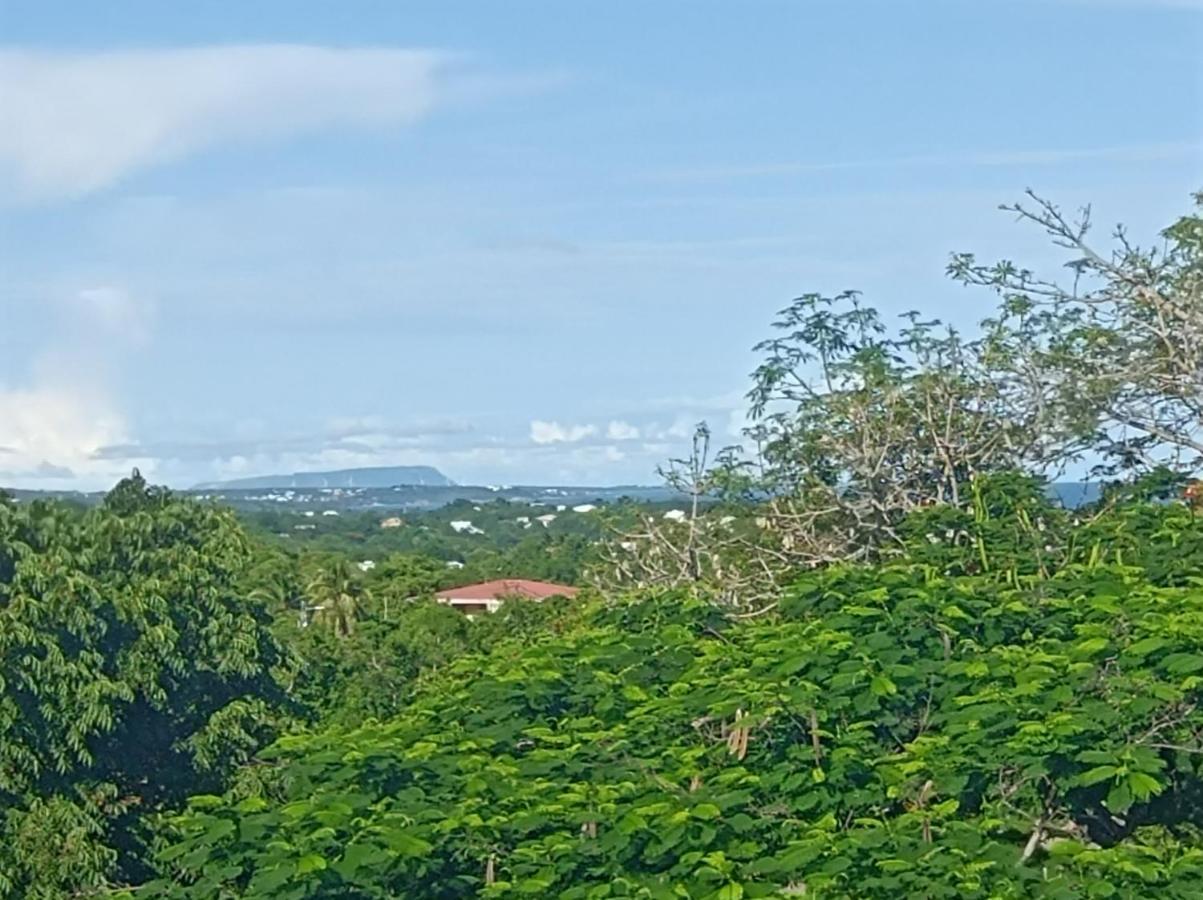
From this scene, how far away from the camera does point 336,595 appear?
40844 millimetres

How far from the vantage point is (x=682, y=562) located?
46.1 feet

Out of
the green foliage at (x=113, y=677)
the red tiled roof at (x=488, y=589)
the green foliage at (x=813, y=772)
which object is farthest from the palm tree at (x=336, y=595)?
the green foliage at (x=813, y=772)

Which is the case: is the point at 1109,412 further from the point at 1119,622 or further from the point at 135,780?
the point at 135,780

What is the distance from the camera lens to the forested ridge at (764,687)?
8.02 metres

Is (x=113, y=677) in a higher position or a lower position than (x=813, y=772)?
lower

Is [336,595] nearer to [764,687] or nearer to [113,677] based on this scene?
[113,677]

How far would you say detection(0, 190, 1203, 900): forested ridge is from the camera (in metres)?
8.02

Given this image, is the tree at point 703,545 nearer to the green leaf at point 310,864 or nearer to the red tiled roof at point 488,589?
the green leaf at point 310,864

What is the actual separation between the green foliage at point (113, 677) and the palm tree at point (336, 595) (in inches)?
897

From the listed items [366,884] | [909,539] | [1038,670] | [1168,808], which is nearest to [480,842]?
[366,884]

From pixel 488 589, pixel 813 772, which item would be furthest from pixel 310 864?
pixel 488 589

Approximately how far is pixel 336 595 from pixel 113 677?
87.8ft

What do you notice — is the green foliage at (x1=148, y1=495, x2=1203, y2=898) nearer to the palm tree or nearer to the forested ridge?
the forested ridge

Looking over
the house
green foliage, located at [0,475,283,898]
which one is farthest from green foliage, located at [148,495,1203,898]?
the house
